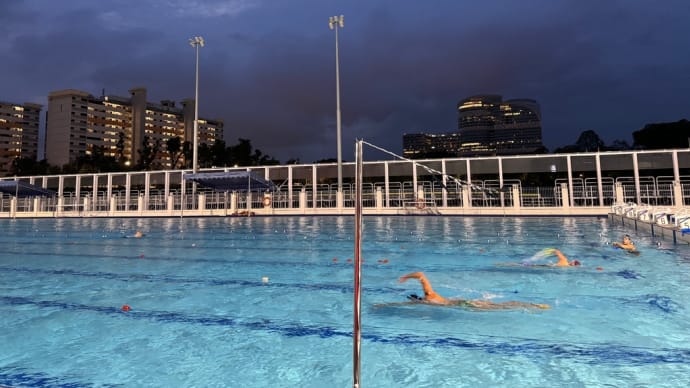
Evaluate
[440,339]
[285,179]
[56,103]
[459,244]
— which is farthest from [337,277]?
[56,103]

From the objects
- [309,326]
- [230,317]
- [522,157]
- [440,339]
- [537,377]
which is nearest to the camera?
[537,377]

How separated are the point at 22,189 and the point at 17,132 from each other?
398 ft

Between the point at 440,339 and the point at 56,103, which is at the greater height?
the point at 56,103

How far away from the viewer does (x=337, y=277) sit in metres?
7.21

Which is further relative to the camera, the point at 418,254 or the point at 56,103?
the point at 56,103

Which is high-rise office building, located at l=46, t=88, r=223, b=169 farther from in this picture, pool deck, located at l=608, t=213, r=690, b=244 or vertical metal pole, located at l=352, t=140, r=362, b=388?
vertical metal pole, located at l=352, t=140, r=362, b=388

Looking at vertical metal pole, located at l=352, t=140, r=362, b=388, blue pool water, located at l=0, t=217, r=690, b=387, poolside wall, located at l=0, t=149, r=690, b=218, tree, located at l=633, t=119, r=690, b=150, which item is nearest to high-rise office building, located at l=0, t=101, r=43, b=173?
poolside wall, located at l=0, t=149, r=690, b=218

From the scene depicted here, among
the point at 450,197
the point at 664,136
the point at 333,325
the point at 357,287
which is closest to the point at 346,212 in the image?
the point at 450,197

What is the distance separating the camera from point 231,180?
2644 cm

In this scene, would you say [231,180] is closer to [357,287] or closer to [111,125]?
[357,287]

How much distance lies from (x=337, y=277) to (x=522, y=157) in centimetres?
2958

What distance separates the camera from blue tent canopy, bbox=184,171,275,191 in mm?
25047

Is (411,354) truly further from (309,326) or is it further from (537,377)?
(309,326)

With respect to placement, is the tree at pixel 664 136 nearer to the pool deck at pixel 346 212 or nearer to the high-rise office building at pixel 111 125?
the pool deck at pixel 346 212
